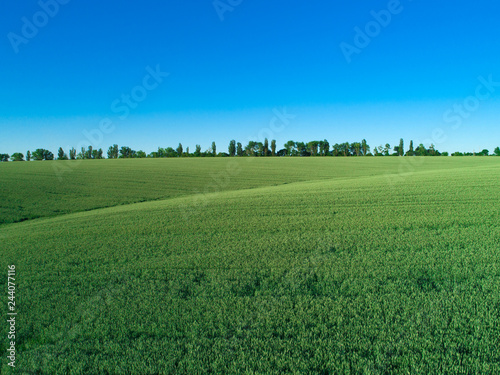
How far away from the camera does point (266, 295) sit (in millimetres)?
5871

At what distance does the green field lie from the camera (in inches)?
161

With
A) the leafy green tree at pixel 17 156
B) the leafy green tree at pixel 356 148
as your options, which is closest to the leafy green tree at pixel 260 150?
the leafy green tree at pixel 356 148

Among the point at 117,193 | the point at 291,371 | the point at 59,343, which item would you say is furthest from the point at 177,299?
the point at 117,193

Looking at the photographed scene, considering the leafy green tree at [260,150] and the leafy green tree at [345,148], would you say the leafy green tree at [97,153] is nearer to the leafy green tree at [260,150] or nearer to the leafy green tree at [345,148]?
the leafy green tree at [260,150]

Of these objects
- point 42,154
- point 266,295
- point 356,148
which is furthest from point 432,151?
point 42,154

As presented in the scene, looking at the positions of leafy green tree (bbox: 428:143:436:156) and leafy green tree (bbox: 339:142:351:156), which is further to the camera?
leafy green tree (bbox: 339:142:351:156)

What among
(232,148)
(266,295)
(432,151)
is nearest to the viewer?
(266,295)

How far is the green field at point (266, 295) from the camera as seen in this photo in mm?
4086

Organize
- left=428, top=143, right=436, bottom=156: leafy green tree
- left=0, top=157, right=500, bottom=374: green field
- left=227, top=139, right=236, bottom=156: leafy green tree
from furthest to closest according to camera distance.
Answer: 1. left=227, top=139, right=236, bottom=156: leafy green tree
2. left=428, top=143, right=436, bottom=156: leafy green tree
3. left=0, top=157, right=500, bottom=374: green field

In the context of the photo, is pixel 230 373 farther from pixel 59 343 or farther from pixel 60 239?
pixel 60 239

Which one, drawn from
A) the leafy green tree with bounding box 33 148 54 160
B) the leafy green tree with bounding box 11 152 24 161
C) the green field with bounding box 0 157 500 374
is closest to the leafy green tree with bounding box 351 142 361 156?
the green field with bounding box 0 157 500 374

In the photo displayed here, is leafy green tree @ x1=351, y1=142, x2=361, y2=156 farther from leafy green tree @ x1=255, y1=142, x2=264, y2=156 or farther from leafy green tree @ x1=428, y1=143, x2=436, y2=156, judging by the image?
leafy green tree @ x1=255, y1=142, x2=264, y2=156

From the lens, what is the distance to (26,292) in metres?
6.59

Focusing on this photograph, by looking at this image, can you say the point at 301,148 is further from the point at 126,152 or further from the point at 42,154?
the point at 42,154
